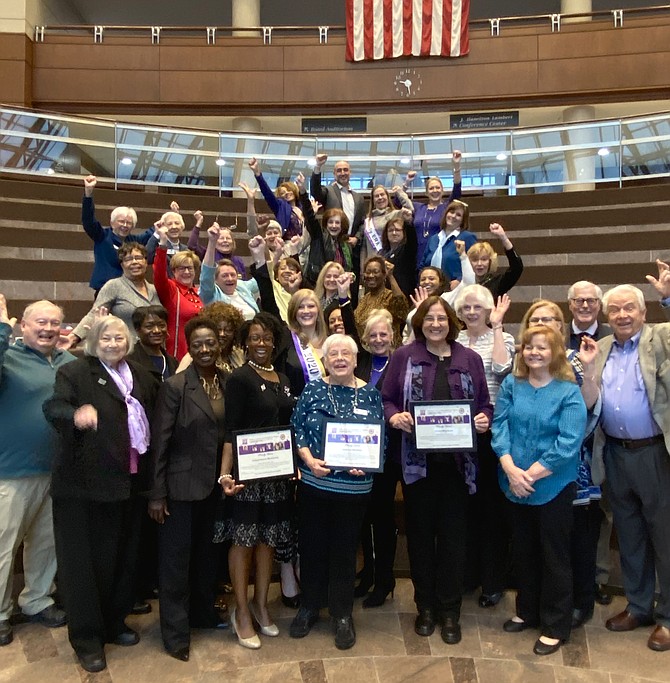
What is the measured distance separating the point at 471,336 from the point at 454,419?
665 millimetres

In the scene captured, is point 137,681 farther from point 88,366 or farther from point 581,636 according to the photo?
point 581,636

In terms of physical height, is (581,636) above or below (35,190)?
below

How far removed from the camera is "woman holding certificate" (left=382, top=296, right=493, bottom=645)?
3316mm

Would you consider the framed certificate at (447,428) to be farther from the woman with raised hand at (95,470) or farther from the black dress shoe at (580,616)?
the woman with raised hand at (95,470)

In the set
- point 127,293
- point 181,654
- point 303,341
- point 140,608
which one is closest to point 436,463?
point 303,341

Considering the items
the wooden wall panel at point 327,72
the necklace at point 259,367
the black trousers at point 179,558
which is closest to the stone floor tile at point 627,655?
the black trousers at point 179,558

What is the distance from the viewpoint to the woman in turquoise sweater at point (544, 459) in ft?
10.4

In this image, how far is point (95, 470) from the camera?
3.09 m

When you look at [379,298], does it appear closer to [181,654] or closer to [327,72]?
[181,654]

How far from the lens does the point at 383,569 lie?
12.2 feet

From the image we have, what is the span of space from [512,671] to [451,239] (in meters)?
3.36

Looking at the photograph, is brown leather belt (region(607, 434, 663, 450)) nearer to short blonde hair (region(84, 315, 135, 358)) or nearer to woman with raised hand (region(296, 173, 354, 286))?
short blonde hair (region(84, 315, 135, 358))

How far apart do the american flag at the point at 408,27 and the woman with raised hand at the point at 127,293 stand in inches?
418

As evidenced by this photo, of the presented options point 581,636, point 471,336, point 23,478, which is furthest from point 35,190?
point 581,636
